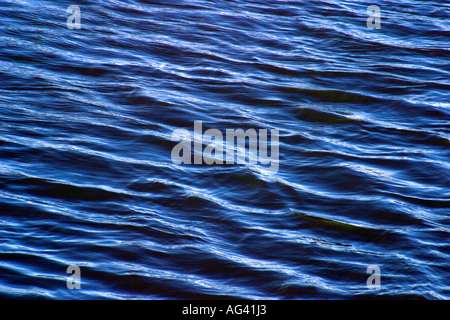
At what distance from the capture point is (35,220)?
348 cm

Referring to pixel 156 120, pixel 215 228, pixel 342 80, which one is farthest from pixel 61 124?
pixel 342 80

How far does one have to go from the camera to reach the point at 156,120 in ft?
15.8

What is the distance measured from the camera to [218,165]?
4.22m

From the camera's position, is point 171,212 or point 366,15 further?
point 366,15

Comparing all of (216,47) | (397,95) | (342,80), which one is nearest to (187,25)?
(216,47)

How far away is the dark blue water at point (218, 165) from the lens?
3.21m

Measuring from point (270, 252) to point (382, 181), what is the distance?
110 cm

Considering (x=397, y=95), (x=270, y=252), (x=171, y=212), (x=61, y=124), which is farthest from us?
(x=397, y=95)

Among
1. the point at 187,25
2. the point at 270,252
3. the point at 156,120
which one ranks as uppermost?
the point at 187,25

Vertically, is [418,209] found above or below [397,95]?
below

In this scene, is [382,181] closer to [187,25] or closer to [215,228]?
[215,228]

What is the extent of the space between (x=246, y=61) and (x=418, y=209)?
8.82ft

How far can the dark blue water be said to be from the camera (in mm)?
3205

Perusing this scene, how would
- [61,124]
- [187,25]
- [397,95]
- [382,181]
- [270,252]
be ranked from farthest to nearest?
[187,25]
[397,95]
[61,124]
[382,181]
[270,252]
